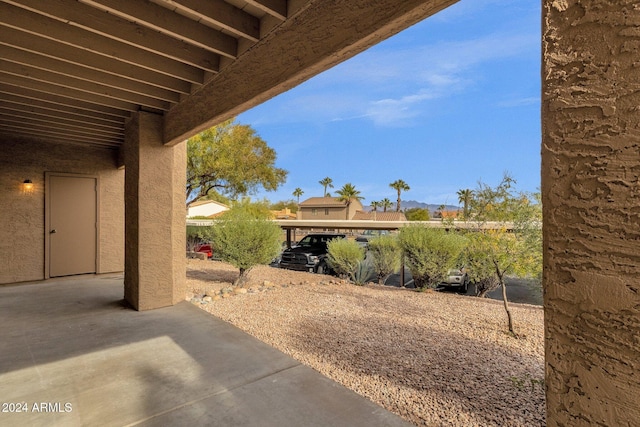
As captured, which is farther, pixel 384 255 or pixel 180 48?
pixel 384 255

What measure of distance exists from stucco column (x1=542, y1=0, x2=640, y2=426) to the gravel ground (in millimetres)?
1601

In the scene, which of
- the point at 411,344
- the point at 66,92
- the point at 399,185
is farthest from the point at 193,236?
the point at 399,185

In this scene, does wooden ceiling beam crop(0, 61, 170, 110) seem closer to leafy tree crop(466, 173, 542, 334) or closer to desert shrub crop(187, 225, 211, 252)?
leafy tree crop(466, 173, 542, 334)

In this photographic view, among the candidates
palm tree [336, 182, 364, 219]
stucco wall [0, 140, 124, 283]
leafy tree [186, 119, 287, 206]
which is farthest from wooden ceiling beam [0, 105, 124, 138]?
palm tree [336, 182, 364, 219]

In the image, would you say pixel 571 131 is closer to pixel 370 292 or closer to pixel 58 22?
pixel 58 22

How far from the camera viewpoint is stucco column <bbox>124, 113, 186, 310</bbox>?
14.7 feet

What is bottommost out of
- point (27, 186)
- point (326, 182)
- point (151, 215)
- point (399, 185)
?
point (151, 215)

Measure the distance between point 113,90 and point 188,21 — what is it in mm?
1817

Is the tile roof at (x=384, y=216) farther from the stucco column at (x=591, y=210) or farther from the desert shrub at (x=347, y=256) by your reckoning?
the stucco column at (x=591, y=210)

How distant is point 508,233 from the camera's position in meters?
4.77

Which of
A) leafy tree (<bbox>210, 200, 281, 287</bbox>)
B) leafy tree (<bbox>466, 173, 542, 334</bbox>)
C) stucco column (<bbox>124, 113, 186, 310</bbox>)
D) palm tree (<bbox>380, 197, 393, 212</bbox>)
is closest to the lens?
stucco column (<bbox>124, 113, 186, 310</bbox>)

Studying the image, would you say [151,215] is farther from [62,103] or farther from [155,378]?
[155,378]

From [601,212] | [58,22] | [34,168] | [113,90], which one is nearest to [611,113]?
[601,212]

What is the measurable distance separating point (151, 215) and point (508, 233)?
5.36m
